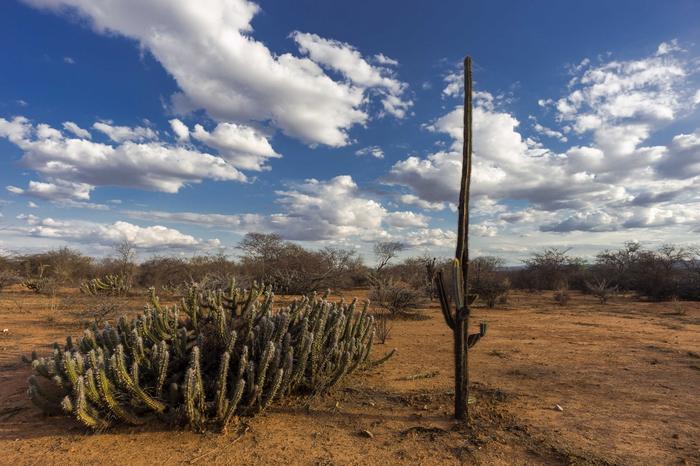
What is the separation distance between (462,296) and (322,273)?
18.0 metres

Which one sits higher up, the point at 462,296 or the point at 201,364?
the point at 462,296

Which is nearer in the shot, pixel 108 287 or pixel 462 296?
pixel 462 296

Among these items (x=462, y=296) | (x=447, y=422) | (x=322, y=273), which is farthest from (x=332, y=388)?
(x=322, y=273)

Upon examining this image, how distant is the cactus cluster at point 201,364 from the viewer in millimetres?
4012

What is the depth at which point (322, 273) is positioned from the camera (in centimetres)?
2186

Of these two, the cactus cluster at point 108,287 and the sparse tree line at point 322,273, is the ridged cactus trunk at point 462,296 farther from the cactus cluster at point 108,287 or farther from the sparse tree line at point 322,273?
the cactus cluster at point 108,287

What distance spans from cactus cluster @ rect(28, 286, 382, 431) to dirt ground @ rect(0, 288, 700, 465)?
23cm

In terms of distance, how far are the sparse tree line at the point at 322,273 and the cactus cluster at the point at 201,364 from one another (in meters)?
10.0

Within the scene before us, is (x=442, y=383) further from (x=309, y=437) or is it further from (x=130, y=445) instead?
(x=130, y=445)

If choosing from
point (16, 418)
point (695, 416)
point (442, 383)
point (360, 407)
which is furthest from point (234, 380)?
point (695, 416)

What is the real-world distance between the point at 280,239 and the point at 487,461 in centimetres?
2731

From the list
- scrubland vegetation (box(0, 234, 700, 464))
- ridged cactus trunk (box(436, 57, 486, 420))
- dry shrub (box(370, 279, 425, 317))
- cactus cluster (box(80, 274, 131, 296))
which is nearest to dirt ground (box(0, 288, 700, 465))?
scrubland vegetation (box(0, 234, 700, 464))

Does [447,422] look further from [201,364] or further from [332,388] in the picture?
[201,364]

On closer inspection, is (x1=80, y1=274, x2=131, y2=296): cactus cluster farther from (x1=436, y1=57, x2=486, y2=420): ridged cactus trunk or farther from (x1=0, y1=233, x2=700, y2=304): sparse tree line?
(x1=436, y1=57, x2=486, y2=420): ridged cactus trunk
